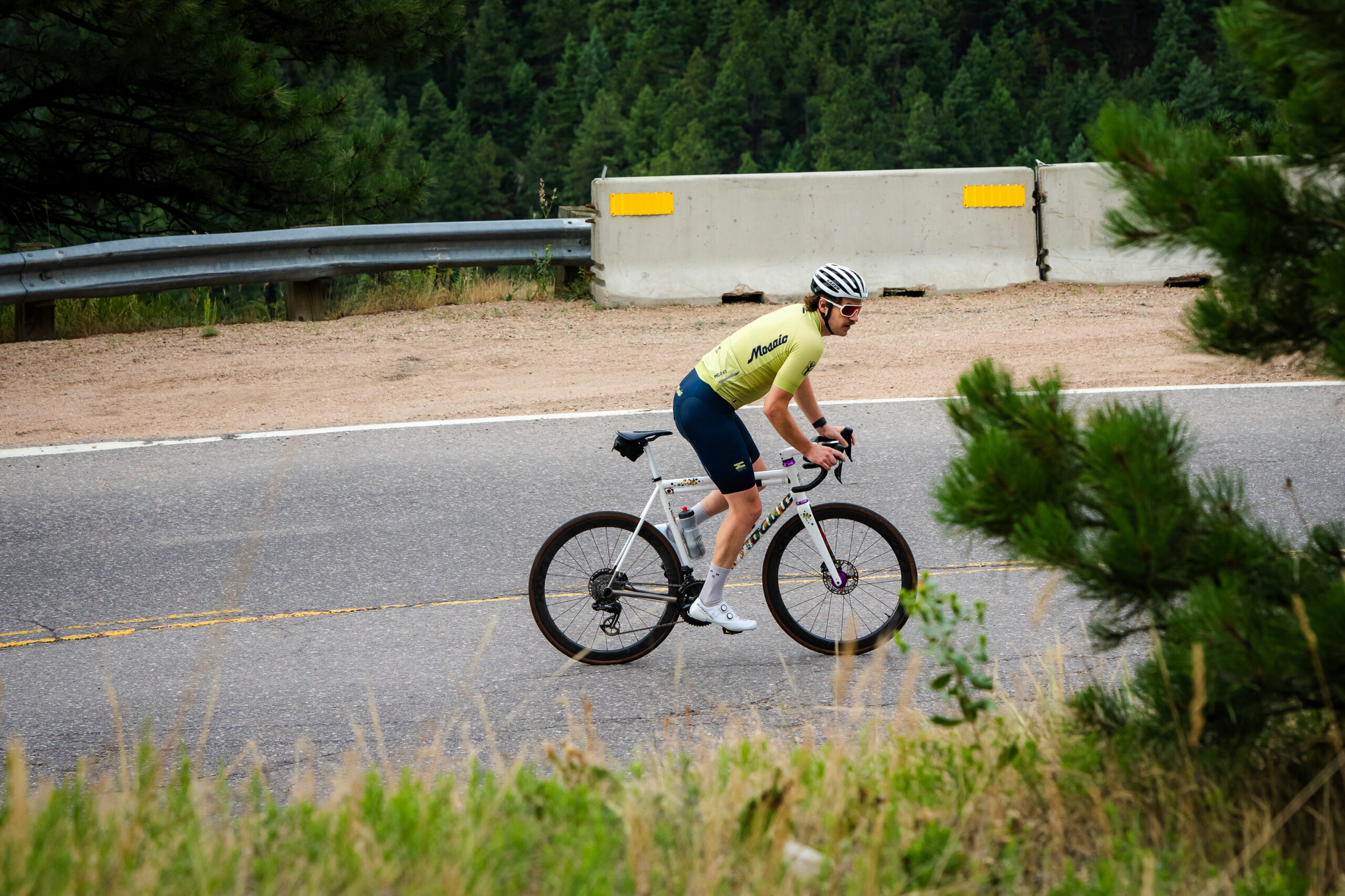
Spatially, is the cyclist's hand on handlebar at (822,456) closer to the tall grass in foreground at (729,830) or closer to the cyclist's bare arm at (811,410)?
the cyclist's bare arm at (811,410)

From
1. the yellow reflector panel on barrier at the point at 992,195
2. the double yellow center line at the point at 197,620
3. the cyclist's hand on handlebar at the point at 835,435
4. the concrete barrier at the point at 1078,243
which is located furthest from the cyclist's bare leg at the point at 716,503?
the concrete barrier at the point at 1078,243

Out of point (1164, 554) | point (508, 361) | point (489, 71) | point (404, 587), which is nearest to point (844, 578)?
point (404, 587)

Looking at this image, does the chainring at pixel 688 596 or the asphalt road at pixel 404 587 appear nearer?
the asphalt road at pixel 404 587

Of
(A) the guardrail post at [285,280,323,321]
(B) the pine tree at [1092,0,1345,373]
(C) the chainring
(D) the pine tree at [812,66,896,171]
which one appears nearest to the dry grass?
(A) the guardrail post at [285,280,323,321]

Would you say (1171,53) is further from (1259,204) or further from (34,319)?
(1259,204)

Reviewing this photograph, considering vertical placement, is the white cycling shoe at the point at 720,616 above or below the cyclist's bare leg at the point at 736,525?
below

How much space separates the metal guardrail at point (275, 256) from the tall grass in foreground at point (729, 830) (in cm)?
959

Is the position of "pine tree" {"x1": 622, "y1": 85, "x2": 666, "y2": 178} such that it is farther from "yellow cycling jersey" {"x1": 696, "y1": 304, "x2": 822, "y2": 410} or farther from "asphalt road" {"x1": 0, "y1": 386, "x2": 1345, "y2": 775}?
"yellow cycling jersey" {"x1": 696, "y1": 304, "x2": 822, "y2": 410}

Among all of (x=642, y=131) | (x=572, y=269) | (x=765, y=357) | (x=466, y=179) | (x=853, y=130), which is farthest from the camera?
(x=642, y=131)

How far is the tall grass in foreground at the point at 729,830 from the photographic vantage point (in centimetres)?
315

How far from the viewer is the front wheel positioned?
6.24m

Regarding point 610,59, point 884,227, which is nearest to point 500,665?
point 884,227

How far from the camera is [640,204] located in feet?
46.3

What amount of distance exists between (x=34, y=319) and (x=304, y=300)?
2572mm
